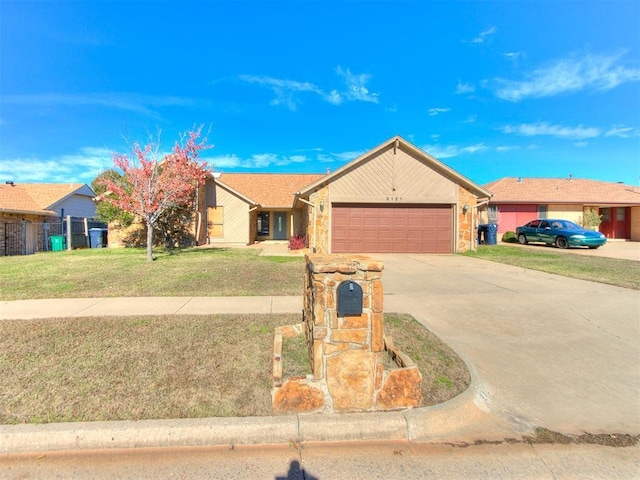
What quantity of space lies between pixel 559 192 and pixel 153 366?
27.9m

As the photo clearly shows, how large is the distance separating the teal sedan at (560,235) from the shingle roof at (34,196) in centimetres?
2767

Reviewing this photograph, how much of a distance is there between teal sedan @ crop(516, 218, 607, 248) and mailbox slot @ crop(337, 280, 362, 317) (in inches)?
742

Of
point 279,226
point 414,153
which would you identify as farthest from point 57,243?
point 414,153

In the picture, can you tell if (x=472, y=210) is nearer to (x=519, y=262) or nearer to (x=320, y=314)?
(x=519, y=262)

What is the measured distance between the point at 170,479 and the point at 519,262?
1272 centimetres

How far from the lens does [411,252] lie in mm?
14820

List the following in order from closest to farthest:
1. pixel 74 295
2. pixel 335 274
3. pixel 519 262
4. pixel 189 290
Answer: pixel 335 274 → pixel 74 295 → pixel 189 290 → pixel 519 262

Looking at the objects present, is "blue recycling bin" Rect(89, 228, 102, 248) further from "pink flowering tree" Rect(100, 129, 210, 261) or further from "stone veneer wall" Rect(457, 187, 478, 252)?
"stone veneer wall" Rect(457, 187, 478, 252)

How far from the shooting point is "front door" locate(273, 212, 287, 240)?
22953mm

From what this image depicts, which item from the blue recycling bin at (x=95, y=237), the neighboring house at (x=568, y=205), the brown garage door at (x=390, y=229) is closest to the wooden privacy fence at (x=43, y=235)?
the blue recycling bin at (x=95, y=237)

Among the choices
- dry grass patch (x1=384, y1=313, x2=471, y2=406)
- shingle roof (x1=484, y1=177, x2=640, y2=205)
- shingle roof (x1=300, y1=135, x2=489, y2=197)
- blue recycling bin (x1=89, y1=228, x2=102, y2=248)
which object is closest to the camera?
dry grass patch (x1=384, y1=313, x2=471, y2=406)

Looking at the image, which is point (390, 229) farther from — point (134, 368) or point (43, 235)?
point (43, 235)

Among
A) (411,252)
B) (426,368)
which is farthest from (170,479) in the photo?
(411,252)

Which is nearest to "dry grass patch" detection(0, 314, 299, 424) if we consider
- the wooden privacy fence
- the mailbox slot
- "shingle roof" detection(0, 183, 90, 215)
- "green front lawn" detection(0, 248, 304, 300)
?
the mailbox slot
